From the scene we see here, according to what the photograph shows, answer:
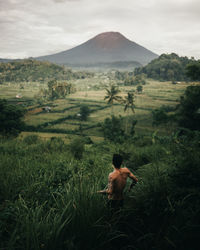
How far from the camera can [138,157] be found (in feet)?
31.3

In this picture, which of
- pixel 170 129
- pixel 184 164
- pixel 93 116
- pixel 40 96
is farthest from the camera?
pixel 40 96

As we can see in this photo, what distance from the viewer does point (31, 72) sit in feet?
429

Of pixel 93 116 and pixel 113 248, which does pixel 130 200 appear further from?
pixel 93 116

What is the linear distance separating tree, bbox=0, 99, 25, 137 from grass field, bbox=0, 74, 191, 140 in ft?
38.1

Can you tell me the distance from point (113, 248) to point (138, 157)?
7.43 m

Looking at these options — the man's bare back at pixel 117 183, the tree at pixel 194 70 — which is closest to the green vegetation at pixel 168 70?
the tree at pixel 194 70

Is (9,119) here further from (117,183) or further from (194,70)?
(117,183)

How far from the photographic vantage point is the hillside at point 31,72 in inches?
4857

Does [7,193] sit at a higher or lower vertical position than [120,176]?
lower

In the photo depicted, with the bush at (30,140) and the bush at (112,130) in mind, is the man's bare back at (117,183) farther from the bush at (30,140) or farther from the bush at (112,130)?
the bush at (112,130)

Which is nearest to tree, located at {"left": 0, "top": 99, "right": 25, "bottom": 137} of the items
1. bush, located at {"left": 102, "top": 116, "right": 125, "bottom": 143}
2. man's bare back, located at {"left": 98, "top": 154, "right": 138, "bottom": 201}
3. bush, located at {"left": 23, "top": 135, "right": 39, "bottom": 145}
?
bush, located at {"left": 23, "top": 135, "right": 39, "bottom": 145}

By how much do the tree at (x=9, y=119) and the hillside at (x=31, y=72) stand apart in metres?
96.0

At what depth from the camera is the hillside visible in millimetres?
123375

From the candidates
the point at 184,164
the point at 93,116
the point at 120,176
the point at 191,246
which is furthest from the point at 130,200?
the point at 93,116
